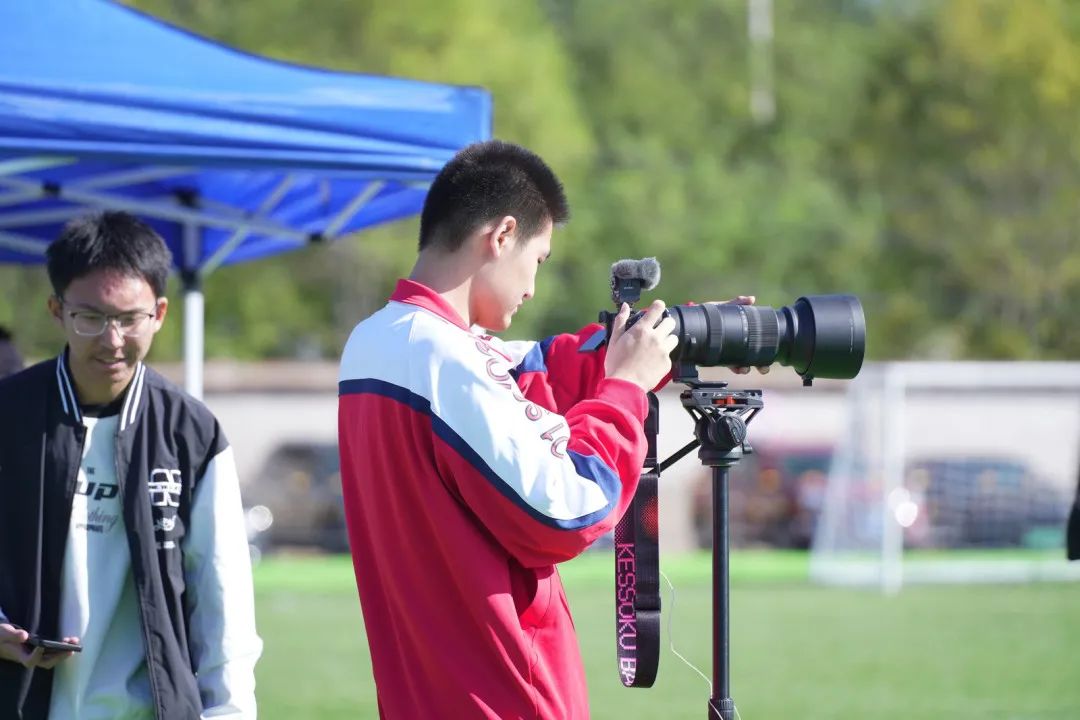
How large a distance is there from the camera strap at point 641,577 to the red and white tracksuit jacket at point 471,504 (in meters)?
0.15

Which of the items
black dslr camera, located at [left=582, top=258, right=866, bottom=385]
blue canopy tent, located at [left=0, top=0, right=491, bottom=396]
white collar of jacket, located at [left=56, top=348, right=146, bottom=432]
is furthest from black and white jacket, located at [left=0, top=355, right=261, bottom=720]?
blue canopy tent, located at [left=0, top=0, right=491, bottom=396]

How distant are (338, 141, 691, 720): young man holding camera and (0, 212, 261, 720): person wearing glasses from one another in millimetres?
481

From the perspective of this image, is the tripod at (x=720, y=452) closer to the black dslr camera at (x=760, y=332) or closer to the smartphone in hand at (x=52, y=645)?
the black dslr camera at (x=760, y=332)

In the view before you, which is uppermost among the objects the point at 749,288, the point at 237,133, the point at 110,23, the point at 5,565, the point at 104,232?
the point at 749,288

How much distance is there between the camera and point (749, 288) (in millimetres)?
30906

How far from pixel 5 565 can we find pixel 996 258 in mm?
27127

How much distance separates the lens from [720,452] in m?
2.85

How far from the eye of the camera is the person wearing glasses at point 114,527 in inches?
114

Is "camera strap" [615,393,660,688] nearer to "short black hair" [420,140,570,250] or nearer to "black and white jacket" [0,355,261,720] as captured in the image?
"short black hair" [420,140,570,250]

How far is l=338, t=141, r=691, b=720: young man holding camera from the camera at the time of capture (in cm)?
245

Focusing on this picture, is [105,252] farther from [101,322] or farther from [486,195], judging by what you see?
[486,195]

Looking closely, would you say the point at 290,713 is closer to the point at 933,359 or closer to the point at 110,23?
the point at 110,23

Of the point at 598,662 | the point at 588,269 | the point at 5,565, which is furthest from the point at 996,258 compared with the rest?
the point at 5,565

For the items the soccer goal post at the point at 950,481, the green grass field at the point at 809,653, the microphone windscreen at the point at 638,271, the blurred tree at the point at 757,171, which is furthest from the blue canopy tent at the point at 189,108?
the blurred tree at the point at 757,171
